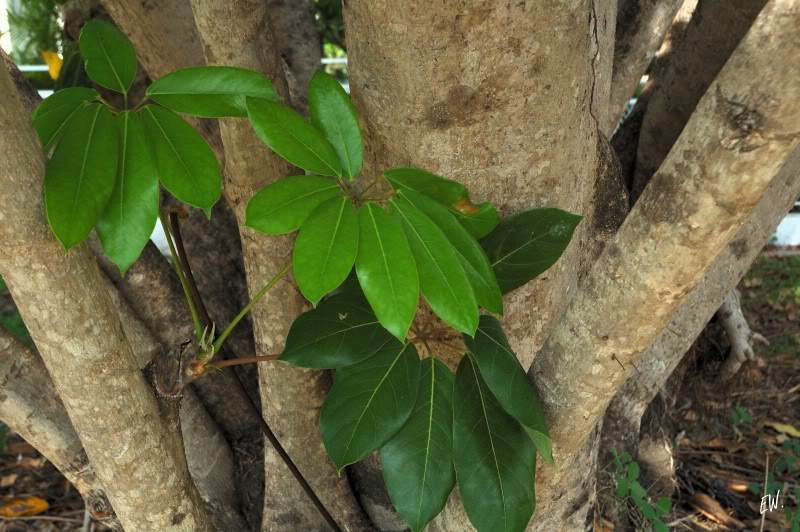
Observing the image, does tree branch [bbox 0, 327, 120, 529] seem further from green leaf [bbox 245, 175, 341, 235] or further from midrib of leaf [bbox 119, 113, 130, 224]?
green leaf [bbox 245, 175, 341, 235]

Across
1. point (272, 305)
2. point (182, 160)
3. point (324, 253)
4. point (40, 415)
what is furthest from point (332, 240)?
point (40, 415)

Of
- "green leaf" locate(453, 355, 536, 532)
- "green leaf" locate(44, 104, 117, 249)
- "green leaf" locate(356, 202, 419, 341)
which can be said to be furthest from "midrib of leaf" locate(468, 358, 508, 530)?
"green leaf" locate(44, 104, 117, 249)

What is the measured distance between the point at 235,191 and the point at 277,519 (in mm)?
855

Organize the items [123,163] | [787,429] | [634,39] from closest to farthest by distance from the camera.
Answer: [123,163]
[634,39]
[787,429]

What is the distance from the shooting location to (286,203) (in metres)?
1.04

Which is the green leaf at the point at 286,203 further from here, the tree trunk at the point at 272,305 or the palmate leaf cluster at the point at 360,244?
the tree trunk at the point at 272,305

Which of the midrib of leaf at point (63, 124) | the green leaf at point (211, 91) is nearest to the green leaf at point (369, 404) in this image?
the green leaf at point (211, 91)

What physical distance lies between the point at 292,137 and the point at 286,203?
10 cm

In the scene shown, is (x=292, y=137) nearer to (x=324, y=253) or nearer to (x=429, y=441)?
(x=324, y=253)

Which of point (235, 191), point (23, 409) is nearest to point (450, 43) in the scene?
point (235, 191)

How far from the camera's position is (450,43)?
1.13 metres

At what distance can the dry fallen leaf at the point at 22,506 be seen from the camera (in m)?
2.50

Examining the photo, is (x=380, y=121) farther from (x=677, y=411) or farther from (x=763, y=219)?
(x=677, y=411)

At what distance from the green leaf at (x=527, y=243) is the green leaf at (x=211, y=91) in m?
0.40
